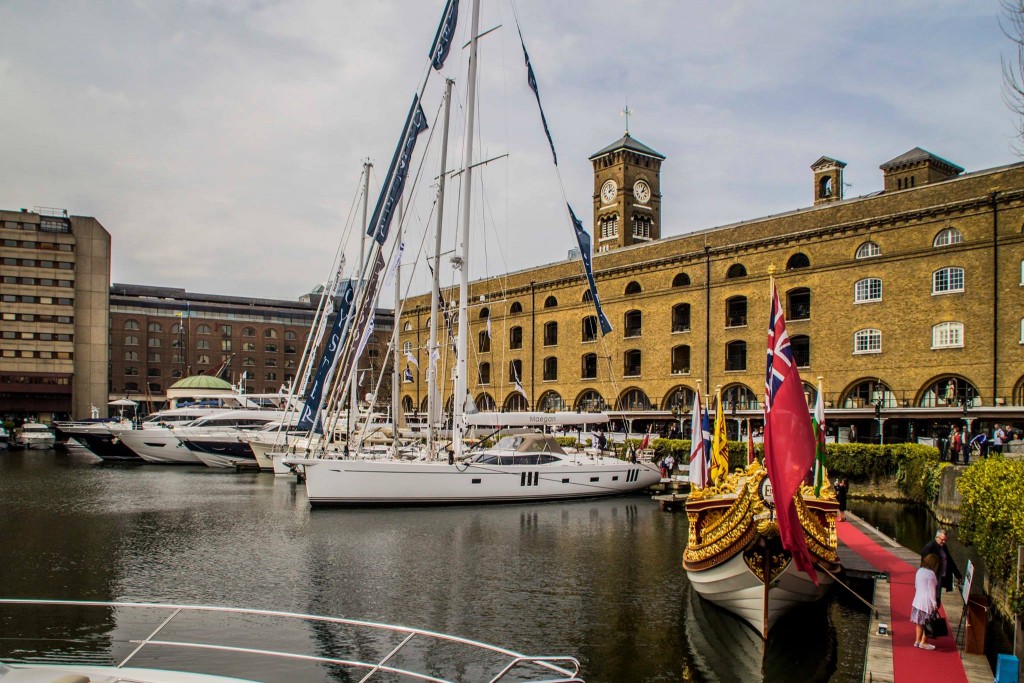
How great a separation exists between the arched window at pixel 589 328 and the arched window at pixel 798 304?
15522 mm

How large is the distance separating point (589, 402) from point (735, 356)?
1285cm

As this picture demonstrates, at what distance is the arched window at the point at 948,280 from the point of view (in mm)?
41531

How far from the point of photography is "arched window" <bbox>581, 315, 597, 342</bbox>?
60.8 meters

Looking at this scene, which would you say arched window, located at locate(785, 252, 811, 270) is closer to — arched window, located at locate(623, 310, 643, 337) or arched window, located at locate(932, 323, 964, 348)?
arched window, located at locate(932, 323, 964, 348)

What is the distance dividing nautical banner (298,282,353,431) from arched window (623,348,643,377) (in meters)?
25.8

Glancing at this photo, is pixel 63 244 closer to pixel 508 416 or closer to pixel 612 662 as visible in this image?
pixel 508 416

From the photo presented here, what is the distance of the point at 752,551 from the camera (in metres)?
15.0

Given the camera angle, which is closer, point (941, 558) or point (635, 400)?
point (941, 558)

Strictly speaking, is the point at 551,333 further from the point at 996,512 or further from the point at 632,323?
the point at 996,512

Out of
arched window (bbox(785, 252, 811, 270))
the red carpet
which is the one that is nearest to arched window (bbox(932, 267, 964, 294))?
arched window (bbox(785, 252, 811, 270))

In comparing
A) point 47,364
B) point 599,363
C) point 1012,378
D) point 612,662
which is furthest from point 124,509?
point 47,364

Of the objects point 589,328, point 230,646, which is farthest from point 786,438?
point 589,328

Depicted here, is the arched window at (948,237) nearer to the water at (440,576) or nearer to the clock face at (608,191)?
the water at (440,576)

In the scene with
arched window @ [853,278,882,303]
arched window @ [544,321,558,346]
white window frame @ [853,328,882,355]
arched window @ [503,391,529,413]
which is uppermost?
arched window @ [853,278,882,303]
